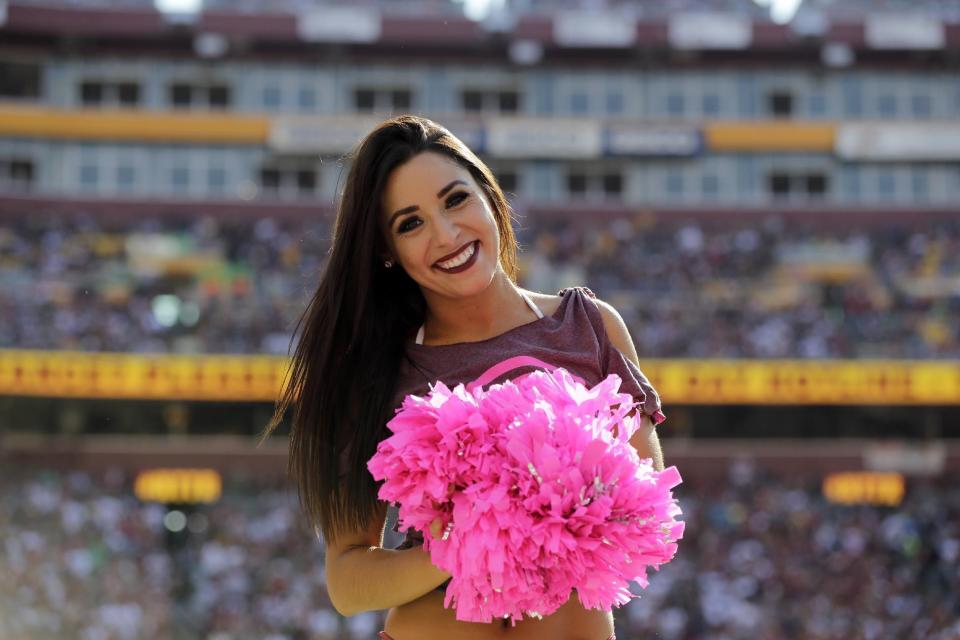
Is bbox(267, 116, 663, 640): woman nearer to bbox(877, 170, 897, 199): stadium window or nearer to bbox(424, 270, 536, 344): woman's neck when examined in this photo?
bbox(424, 270, 536, 344): woman's neck

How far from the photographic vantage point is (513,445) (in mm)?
2010

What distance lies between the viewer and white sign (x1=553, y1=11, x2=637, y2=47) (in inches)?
1435

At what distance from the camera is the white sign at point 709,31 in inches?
1433

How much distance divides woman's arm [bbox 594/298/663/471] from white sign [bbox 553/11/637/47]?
34850mm

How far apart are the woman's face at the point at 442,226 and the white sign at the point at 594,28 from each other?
3491 cm

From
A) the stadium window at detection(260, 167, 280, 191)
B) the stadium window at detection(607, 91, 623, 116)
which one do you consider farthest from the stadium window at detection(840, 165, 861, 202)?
the stadium window at detection(260, 167, 280, 191)

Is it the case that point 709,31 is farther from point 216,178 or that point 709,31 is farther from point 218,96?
point 216,178

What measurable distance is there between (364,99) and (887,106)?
46.3 feet

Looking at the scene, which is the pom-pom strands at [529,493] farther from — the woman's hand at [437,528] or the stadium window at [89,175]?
the stadium window at [89,175]

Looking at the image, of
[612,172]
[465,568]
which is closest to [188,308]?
[612,172]

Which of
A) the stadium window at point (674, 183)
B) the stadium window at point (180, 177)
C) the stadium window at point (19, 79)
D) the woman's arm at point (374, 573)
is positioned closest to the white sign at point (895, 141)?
the stadium window at point (674, 183)

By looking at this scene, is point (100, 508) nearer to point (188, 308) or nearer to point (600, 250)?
point (188, 308)

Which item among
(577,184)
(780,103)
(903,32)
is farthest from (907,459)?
(903,32)

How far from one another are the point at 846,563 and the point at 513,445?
19629 millimetres
